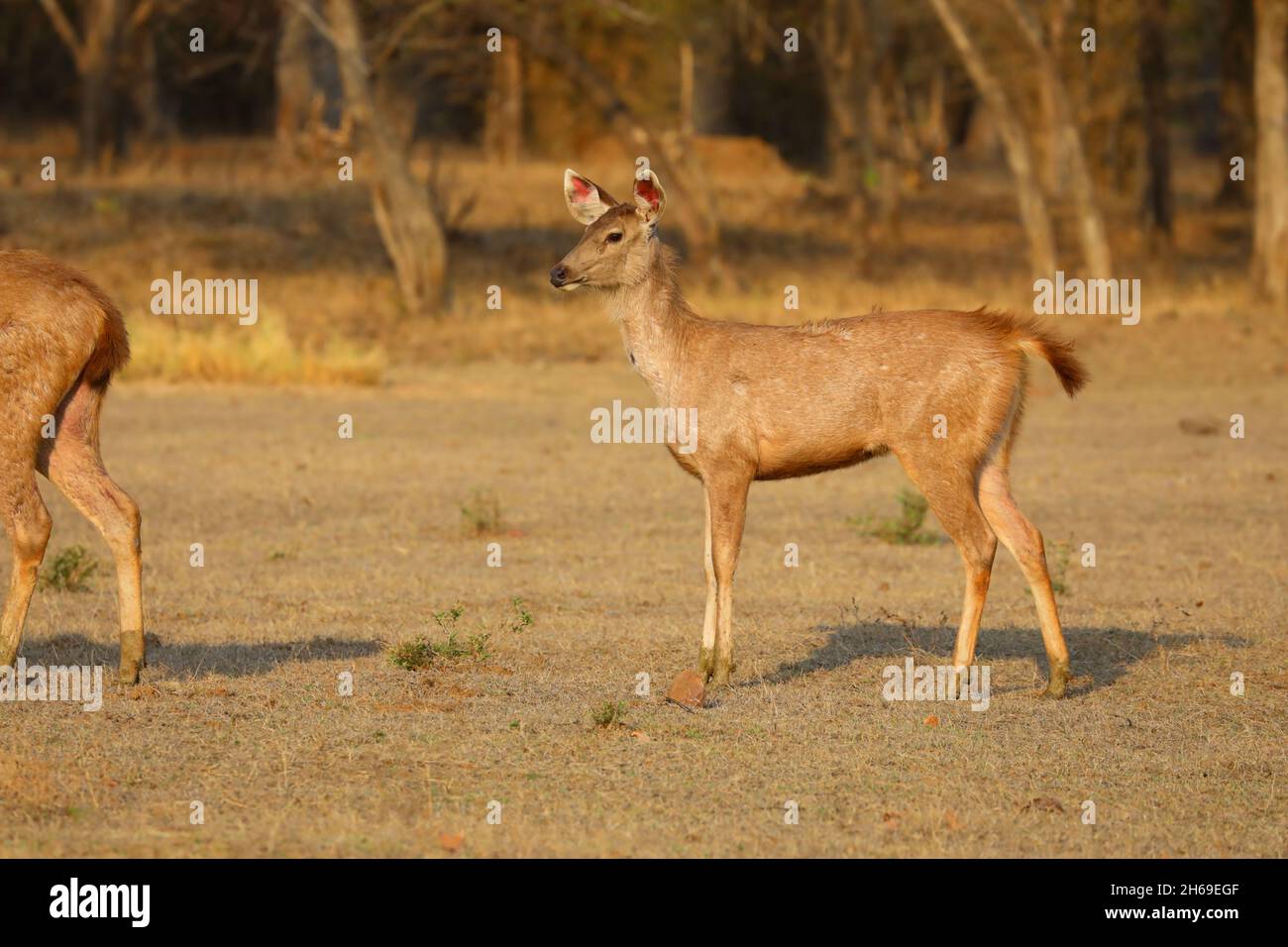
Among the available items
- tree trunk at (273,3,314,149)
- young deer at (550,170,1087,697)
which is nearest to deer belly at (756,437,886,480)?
young deer at (550,170,1087,697)

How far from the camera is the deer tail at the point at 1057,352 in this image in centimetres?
914

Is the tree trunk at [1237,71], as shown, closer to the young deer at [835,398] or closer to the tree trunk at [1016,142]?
→ the tree trunk at [1016,142]

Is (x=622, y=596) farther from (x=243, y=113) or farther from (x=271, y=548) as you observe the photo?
(x=243, y=113)

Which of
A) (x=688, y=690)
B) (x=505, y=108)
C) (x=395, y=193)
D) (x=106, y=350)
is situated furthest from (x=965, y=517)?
(x=505, y=108)

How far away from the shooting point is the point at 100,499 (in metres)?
8.81

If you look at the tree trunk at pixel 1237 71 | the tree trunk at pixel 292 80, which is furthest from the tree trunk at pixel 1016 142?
the tree trunk at pixel 292 80

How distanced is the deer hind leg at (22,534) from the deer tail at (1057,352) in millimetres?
4668

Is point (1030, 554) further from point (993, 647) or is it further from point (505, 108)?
point (505, 108)

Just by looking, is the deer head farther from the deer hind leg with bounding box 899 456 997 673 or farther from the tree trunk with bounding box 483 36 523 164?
the tree trunk with bounding box 483 36 523 164

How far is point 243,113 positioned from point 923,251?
75.6 feet

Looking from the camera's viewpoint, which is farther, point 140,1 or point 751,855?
point 140,1

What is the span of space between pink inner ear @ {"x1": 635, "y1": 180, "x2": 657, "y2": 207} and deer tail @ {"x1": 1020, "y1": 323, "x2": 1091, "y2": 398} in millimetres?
1900
